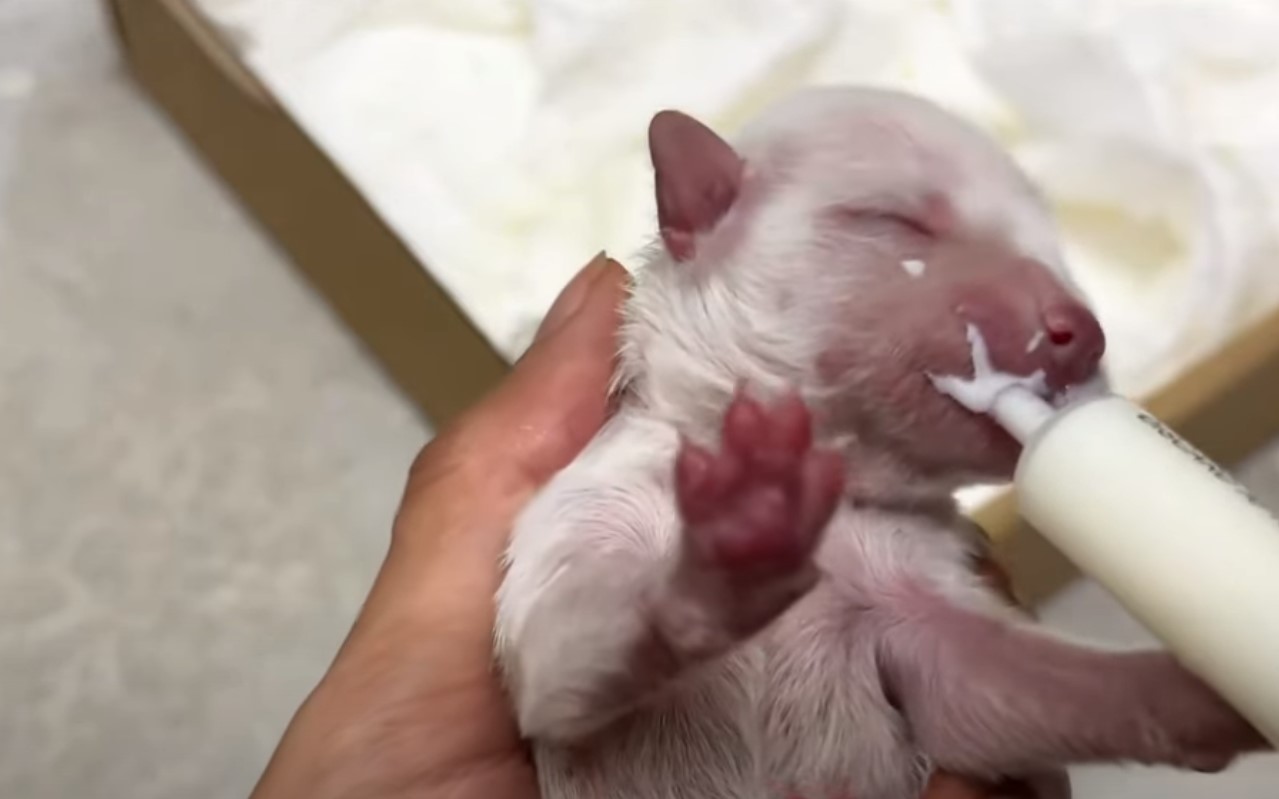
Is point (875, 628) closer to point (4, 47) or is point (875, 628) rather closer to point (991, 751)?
point (991, 751)

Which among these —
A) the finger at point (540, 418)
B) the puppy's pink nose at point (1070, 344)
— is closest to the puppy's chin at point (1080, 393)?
the puppy's pink nose at point (1070, 344)

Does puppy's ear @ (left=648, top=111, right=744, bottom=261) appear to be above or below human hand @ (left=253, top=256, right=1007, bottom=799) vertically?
above

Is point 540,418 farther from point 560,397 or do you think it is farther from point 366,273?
point 366,273

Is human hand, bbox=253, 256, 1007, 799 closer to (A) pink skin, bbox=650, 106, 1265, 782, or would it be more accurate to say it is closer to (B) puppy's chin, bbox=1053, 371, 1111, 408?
(A) pink skin, bbox=650, 106, 1265, 782

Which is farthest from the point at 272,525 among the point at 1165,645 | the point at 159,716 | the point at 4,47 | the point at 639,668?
the point at 1165,645

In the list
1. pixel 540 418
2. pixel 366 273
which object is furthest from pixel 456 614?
pixel 366 273

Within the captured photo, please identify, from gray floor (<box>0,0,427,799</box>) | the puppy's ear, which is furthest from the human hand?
gray floor (<box>0,0,427,799</box>)

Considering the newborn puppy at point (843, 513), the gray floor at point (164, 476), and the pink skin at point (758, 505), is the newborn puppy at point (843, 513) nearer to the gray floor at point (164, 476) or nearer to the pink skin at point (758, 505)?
the pink skin at point (758, 505)
